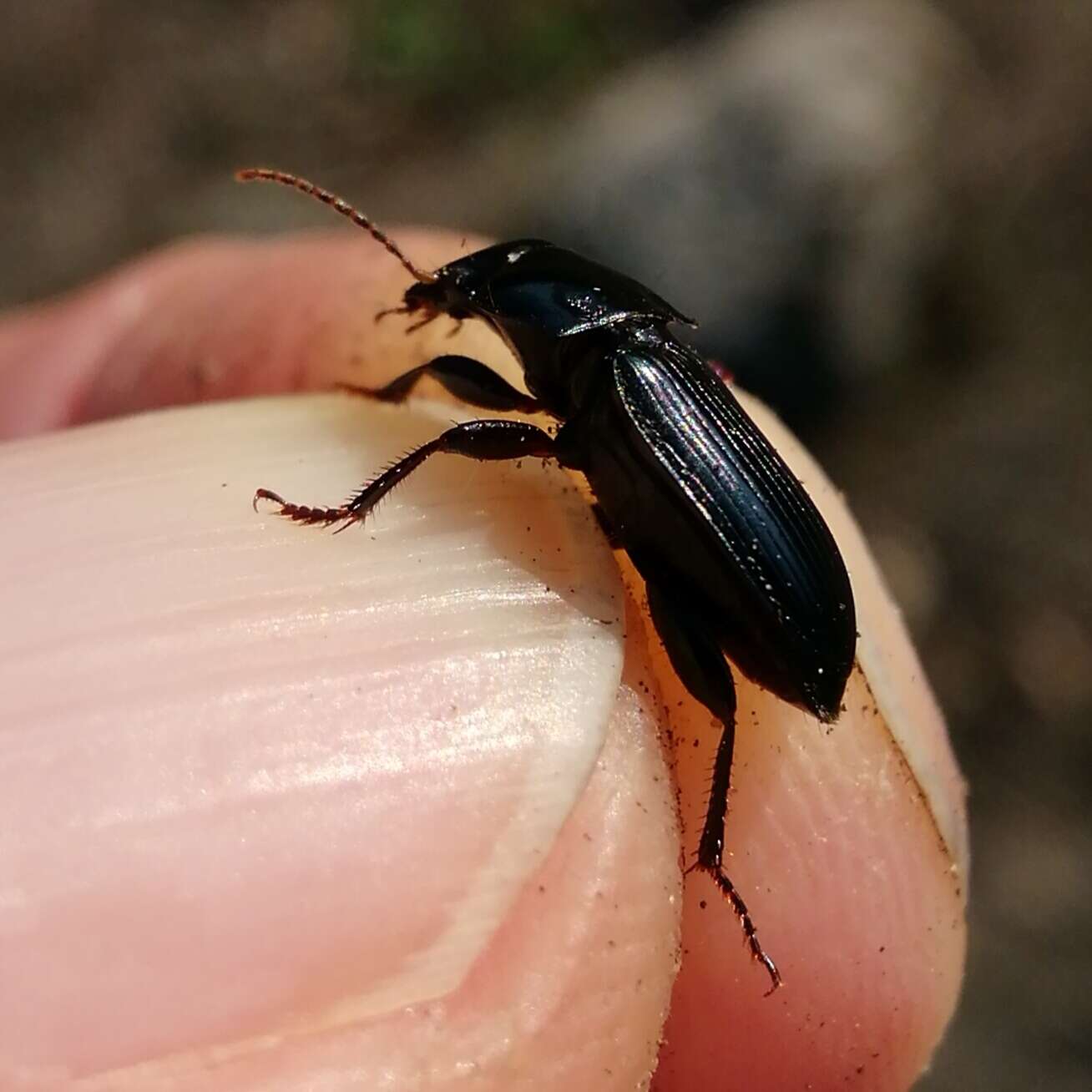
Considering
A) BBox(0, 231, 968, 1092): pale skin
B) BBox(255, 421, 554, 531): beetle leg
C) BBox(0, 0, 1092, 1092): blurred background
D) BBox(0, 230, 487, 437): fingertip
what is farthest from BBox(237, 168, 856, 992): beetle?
BBox(0, 0, 1092, 1092): blurred background

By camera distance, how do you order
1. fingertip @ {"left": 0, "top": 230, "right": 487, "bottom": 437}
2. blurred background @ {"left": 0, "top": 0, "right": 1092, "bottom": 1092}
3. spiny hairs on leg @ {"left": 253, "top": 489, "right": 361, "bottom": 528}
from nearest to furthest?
spiny hairs on leg @ {"left": 253, "top": 489, "right": 361, "bottom": 528} < fingertip @ {"left": 0, "top": 230, "right": 487, "bottom": 437} < blurred background @ {"left": 0, "top": 0, "right": 1092, "bottom": 1092}

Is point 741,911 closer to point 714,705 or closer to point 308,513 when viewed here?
point 714,705

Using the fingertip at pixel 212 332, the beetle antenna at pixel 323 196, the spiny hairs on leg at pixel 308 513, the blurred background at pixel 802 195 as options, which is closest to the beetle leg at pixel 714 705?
the spiny hairs on leg at pixel 308 513

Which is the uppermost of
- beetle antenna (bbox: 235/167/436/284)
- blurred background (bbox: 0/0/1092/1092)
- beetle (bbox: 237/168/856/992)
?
beetle antenna (bbox: 235/167/436/284)

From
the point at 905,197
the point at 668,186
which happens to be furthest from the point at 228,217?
the point at 905,197

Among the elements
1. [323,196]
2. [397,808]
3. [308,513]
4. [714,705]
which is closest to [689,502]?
[714,705]

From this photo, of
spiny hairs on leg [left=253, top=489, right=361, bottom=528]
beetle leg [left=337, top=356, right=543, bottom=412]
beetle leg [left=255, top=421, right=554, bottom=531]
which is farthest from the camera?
beetle leg [left=337, top=356, right=543, bottom=412]

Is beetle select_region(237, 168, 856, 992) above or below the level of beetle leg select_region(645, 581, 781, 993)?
above

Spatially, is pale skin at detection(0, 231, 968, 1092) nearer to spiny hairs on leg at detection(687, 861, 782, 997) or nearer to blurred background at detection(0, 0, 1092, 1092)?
spiny hairs on leg at detection(687, 861, 782, 997)
